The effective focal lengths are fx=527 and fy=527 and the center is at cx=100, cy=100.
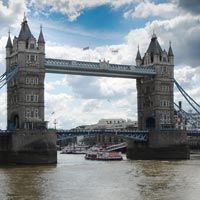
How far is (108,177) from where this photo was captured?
56094 mm

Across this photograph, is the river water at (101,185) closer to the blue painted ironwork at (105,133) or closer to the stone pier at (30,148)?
the stone pier at (30,148)

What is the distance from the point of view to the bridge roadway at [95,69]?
86.5 m

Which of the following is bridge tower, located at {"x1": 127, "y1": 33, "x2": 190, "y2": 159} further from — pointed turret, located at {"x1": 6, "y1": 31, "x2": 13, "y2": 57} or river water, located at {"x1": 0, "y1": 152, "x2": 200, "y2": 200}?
river water, located at {"x1": 0, "y1": 152, "x2": 200, "y2": 200}

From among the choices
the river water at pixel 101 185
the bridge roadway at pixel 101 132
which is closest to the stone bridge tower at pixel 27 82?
the bridge roadway at pixel 101 132

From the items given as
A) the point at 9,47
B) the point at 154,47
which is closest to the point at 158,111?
the point at 154,47

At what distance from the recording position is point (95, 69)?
294 ft

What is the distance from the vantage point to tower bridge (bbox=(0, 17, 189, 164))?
78.4m

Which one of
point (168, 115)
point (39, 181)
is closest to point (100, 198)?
point (39, 181)

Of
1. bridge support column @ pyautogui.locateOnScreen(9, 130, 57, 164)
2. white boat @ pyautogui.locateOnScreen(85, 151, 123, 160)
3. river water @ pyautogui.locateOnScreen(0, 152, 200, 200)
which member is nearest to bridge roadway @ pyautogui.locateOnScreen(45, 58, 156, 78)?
bridge support column @ pyautogui.locateOnScreen(9, 130, 57, 164)

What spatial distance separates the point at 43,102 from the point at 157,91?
24.2 m

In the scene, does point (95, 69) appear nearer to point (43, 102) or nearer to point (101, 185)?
point (43, 102)

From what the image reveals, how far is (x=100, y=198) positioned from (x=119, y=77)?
5671 centimetres

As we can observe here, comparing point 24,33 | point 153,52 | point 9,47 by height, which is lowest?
point 9,47

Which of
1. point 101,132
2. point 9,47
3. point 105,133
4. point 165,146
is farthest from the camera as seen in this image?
point 165,146
